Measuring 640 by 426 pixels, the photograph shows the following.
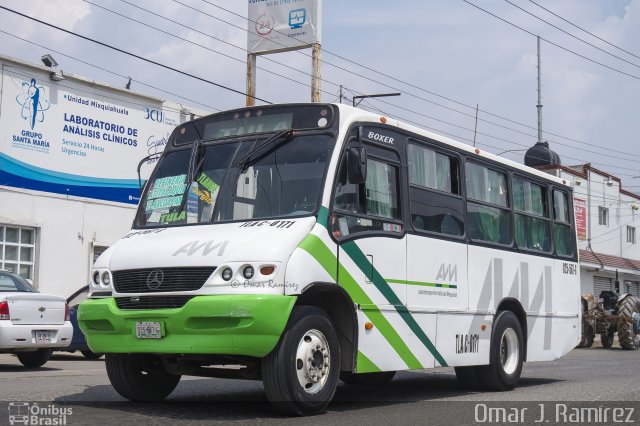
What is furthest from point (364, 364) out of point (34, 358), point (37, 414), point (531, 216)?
point (34, 358)

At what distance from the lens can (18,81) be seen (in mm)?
24438

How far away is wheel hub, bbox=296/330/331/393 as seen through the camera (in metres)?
8.72

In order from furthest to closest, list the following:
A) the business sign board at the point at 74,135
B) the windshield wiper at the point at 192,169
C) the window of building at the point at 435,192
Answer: the business sign board at the point at 74,135 → the window of building at the point at 435,192 → the windshield wiper at the point at 192,169

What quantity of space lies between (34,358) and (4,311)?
5.21 feet

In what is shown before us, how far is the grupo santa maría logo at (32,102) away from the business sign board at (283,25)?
7.57 m

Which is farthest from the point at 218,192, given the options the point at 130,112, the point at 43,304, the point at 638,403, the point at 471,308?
the point at 130,112

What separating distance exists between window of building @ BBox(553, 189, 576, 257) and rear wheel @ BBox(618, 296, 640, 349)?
1327 centimetres

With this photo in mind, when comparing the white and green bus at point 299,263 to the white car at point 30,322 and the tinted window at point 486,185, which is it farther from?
the white car at point 30,322

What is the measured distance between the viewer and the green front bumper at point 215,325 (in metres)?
8.32

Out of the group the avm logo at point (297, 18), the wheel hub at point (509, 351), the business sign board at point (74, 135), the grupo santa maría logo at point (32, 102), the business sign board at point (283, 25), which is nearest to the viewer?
the wheel hub at point (509, 351)

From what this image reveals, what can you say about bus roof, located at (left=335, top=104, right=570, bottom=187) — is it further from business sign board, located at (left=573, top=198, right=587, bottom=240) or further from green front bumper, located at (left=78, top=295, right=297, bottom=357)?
business sign board, located at (left=573, top=198, right=587, bottom=240)

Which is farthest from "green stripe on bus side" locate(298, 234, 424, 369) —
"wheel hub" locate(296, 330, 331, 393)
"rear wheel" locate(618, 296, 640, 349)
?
"rear wheel" locate(618, 296, 640, 349)

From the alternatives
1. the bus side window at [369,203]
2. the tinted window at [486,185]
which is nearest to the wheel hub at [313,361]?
the bus side window at [369,203]

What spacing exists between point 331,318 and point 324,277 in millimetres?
643
